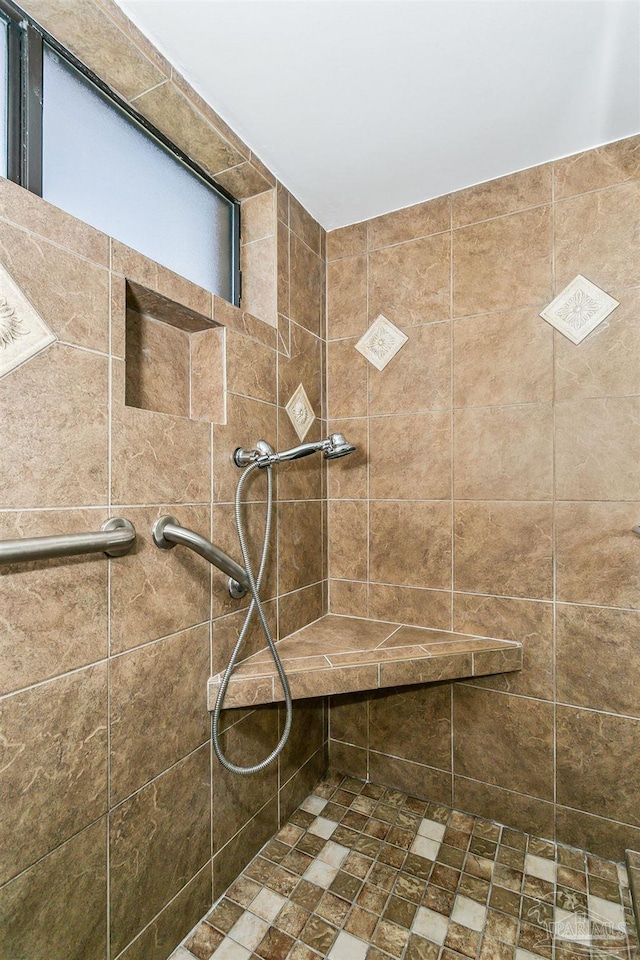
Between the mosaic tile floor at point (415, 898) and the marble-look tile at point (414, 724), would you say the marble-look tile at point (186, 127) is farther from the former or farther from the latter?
the mosaic tile floor at point (415, 898)

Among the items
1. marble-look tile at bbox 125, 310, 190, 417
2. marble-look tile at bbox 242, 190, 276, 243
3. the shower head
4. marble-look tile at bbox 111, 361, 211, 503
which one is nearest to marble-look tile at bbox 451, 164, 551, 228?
marble-look tile at bbox 242, 190, 276, 243

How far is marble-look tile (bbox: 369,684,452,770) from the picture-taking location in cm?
164

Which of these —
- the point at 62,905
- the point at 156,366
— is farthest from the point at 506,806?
the point at 156,366

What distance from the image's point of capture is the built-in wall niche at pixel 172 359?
1181mm

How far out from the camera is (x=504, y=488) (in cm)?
154

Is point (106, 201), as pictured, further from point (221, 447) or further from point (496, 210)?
point (496, 210)

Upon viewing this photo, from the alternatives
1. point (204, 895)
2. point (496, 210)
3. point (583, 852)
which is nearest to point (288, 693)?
point (204, 895)

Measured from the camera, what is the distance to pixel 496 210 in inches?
61.8

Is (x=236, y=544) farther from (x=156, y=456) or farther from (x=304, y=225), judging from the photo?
(x=304, y=225)

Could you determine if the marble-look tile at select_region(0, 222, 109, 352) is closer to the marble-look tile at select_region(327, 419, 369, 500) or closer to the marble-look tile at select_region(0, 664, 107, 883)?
the marble-look tile at select_region(0, 664, 107, 883)

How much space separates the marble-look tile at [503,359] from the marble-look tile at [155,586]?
1018 millimetres

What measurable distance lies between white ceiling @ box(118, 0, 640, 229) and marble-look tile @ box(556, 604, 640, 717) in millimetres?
1480

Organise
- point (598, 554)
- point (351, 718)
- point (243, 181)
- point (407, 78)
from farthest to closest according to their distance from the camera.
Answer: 1. point (351, 718)
2. point (243, 181)
3. point (598, 554)
4. point (407, 78)

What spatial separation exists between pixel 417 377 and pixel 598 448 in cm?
64
